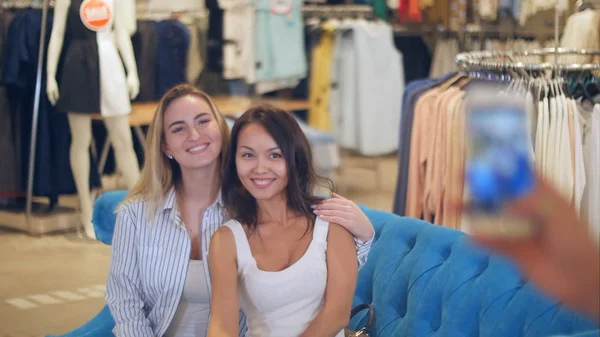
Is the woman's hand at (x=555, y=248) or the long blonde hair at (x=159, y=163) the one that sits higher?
the woman's hand at (x=555, y=248)

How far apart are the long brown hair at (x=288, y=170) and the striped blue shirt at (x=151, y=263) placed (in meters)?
0.11

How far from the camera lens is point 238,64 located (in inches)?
234

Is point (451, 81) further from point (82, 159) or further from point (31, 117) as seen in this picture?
point (31, 117)

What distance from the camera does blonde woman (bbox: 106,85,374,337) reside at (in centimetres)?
223

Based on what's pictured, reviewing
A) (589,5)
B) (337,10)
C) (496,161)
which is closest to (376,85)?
(337,10)

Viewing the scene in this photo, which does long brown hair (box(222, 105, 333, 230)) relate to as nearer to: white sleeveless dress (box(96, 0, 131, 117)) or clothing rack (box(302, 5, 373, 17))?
white sleeveless dress (box(96, 0, 131, 117))

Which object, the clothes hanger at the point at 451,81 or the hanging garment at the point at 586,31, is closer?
the clothes hanger at the point at 451,81

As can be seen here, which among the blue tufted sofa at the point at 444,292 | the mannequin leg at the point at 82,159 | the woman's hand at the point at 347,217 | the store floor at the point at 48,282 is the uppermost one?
the woman's hand at the point at 347,217

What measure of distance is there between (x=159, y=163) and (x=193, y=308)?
1.32ft

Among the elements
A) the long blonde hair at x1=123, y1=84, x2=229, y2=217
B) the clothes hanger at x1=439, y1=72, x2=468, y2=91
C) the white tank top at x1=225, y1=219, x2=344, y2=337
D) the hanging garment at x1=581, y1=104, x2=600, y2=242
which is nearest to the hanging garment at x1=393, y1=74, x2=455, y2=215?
the clothes hanger at x1=439, y1=72, x2=468, y2=91

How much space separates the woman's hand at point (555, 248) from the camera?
64cm

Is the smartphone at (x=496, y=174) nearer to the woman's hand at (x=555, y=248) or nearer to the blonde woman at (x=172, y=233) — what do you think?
the woman's hand at (x=555, y=248)

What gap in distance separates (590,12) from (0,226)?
3.74 metres

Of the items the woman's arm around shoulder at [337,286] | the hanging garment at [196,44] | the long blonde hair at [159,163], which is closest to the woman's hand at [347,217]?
the woman's arm around shoulder at [337,286]
